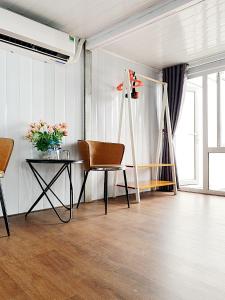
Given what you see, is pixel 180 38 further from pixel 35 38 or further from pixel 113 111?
pixel 35 38

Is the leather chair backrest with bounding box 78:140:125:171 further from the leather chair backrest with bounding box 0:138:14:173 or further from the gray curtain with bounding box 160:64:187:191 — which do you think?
the gray curtain with bounding box 160:64:187:191

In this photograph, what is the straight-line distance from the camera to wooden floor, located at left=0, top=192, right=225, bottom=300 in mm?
1058

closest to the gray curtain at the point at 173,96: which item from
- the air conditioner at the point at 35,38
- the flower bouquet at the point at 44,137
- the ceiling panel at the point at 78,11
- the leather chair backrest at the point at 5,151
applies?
the ceiling panel at the point at 78,11

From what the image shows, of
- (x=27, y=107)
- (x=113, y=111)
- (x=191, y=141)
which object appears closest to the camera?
(x=27, y=107)

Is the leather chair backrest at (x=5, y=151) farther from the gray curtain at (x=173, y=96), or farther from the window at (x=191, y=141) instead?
the window at (x=191, y=141)

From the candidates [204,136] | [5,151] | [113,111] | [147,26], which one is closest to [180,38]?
[147,26]

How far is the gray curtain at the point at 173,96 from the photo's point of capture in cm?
374

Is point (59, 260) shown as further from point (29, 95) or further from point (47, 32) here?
point (47, 32)

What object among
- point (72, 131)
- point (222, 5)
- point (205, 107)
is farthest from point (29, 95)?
point (205, 107)

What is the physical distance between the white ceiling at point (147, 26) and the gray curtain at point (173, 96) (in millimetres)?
348

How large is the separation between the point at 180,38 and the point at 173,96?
1048 mm

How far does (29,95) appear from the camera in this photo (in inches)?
97.2

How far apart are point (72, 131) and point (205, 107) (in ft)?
6.89

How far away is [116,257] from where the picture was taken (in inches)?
55.0
